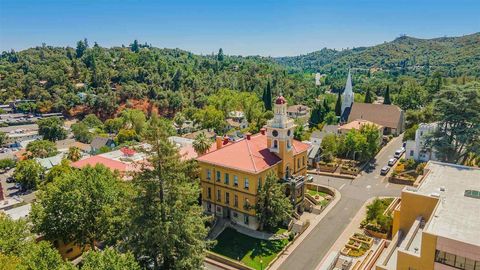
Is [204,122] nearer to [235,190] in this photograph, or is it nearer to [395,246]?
[235,190]

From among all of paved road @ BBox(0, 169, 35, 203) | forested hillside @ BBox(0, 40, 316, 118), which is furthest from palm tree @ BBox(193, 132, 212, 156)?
forested hillside @ BBox(0, 40, 316, 118)

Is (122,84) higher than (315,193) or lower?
higher

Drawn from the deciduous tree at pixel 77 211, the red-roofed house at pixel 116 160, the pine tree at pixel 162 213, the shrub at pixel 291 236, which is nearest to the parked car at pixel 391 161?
the shrub at pixel 291 236

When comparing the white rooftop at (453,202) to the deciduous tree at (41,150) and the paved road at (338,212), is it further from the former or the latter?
the deciduous tree at (41,150)

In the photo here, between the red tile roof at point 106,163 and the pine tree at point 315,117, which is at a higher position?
the pine tree at point 315,117

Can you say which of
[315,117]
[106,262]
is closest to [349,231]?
[106,262]

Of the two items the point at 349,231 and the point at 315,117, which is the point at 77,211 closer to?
the point at 349,231

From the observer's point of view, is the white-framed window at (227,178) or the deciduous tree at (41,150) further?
the deciduous tree at (41,150)

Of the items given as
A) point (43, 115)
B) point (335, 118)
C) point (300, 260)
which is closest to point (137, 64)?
point (43, 115)
